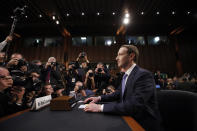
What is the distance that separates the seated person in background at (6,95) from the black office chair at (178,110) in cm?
125

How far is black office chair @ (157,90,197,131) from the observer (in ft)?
2.06

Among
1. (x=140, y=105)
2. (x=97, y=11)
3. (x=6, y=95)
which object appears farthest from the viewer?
(x=97, y=11)

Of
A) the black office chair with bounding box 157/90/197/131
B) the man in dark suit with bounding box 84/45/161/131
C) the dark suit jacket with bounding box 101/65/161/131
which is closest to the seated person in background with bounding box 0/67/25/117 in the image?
the man in dark suit with bounding box 84/45/161/131

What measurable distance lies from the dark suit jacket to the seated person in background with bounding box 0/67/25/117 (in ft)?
2.55

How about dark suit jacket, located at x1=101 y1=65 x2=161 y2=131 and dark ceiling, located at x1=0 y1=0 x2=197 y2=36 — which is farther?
dark ceiling, located at x1=0 y1=0 x2=197 y2=36

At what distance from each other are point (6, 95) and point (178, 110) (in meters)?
1.47

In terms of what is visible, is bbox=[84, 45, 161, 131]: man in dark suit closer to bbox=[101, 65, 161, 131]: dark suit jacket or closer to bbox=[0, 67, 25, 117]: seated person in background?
bbox=[101, 65, 161, 131]: dark suit jacket

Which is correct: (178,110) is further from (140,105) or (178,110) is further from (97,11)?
(97,11)

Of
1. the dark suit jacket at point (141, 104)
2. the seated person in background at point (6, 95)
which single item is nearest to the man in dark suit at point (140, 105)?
the dark suit jacket at point (141, 104)

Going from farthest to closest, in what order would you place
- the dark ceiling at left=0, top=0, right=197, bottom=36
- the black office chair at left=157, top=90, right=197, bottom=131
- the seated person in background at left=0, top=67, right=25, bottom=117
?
1. the dark ceiling at left=0, top=0, right=197, bottom=36
2. the seated person in background at left=0, top=67, right=25, bottom=117
3. the black office chair at left=157, top=90, right=197, bottom=131

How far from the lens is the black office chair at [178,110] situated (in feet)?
2.06

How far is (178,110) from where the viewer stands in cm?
72

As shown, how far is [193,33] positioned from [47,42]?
10.7 metres

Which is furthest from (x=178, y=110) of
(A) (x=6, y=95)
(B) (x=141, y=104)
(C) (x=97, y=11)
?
(C) (x=97, y=11)
